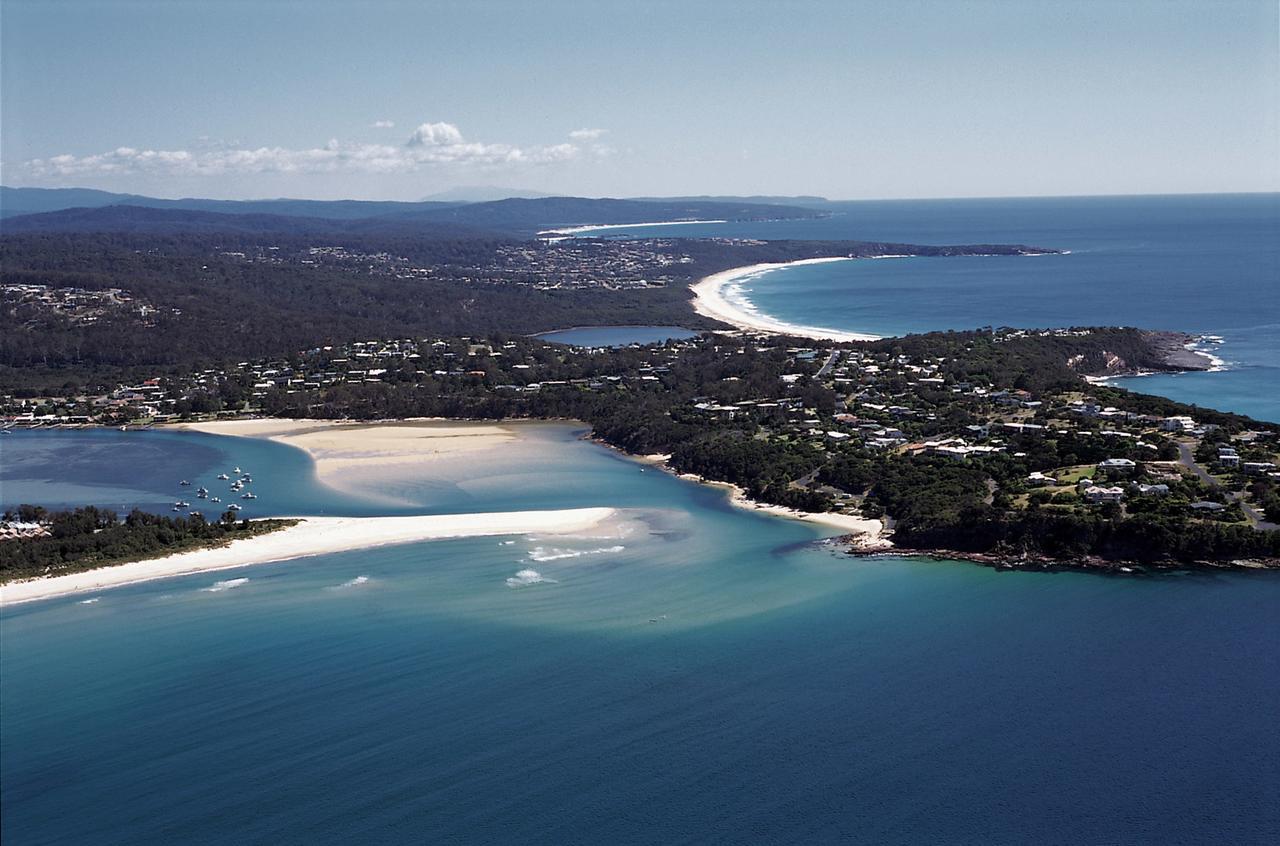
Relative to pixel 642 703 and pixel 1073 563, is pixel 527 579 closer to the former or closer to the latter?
pixel 642 703

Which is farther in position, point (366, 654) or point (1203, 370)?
point (1203, 370)

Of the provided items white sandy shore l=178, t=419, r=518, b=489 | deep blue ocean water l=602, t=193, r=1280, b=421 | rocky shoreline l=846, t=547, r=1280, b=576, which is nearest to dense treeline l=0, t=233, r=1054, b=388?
deep blue ocean water l=602, t=193, r=1280, b=421

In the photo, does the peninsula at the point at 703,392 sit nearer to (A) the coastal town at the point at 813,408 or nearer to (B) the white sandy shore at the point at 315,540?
(A) the coastal town at the point at 813,408

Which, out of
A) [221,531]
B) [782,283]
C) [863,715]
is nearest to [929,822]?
[863,715]

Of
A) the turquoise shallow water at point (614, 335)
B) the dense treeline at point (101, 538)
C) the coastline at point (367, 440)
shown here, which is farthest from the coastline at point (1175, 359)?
the dense treeline at point (101, 538)

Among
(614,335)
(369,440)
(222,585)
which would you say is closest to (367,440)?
(369,440)

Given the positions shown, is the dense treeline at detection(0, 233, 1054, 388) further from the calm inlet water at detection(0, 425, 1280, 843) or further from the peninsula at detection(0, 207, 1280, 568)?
the calm inlet water at detection(0, 425, 1280, 843)

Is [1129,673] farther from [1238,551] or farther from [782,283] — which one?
[782,283]
